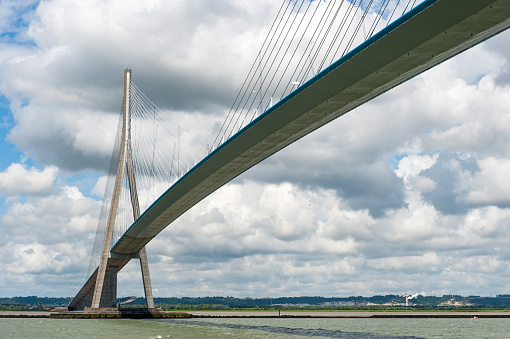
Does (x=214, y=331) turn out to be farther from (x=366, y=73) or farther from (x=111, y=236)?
(x=366, y=73)

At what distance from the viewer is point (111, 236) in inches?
2103

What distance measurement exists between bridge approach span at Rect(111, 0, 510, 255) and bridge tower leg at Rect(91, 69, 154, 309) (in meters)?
16.5

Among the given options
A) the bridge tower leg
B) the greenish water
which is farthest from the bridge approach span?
the bridge tower leg

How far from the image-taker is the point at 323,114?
2622 centimetres

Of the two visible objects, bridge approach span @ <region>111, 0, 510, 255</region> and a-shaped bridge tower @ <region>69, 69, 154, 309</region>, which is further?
a-shaped bridge tower @ <region>69, 69, 154, 309</region>

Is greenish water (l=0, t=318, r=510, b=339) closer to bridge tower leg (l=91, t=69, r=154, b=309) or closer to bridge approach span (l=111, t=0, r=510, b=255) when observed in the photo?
bridge tower leg (l=91, t=69, r=154, b=309)

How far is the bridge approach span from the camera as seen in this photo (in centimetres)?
1697

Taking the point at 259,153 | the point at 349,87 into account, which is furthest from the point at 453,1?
the point at 259,153

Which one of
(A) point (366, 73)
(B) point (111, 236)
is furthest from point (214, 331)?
(A) point (366, 73)

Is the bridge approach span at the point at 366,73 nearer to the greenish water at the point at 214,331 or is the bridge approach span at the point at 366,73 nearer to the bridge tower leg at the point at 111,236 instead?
the greenish water at the point at 214,331

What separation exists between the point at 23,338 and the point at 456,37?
2492 centimetres

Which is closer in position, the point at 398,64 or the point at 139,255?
the point at 398,64

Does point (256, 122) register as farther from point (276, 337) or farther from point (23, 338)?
point (23, 338)

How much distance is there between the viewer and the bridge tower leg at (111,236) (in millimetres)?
52562
